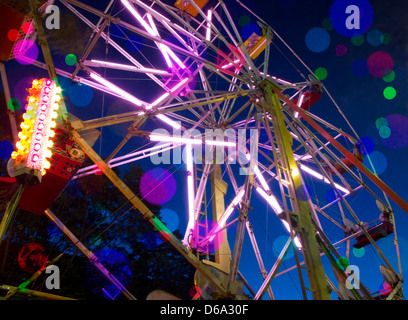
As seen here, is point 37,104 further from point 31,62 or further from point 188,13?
point 188,13

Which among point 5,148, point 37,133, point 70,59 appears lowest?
point 37,133

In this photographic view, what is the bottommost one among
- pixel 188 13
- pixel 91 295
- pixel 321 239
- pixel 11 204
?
pixel 91 295

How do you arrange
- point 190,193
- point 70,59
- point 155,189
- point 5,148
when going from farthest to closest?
point 155,189 < point 5,148 < point 70,59 < point 190,193

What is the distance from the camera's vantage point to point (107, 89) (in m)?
11.3

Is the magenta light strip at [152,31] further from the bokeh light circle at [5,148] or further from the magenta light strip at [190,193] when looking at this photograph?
the bokeh light circle at [5,148]

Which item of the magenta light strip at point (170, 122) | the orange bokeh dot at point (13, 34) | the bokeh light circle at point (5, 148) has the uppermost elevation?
the bokeh light circle at point (5, 148)

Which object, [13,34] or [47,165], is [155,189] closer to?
[47,165]

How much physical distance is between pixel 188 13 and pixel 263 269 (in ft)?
41.8

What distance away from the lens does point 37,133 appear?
7.95m

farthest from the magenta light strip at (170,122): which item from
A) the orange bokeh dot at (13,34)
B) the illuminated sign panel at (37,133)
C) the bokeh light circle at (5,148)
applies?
the bokeh light circle at (5,148)

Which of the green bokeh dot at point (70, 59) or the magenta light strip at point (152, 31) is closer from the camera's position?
the magenta light strip at point (152, 31)

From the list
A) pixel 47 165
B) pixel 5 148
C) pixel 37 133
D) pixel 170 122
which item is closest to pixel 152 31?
pixel 170 122

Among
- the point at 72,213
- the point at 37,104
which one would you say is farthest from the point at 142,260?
the point at 37,104

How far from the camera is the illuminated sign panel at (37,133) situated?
7.20 metres
